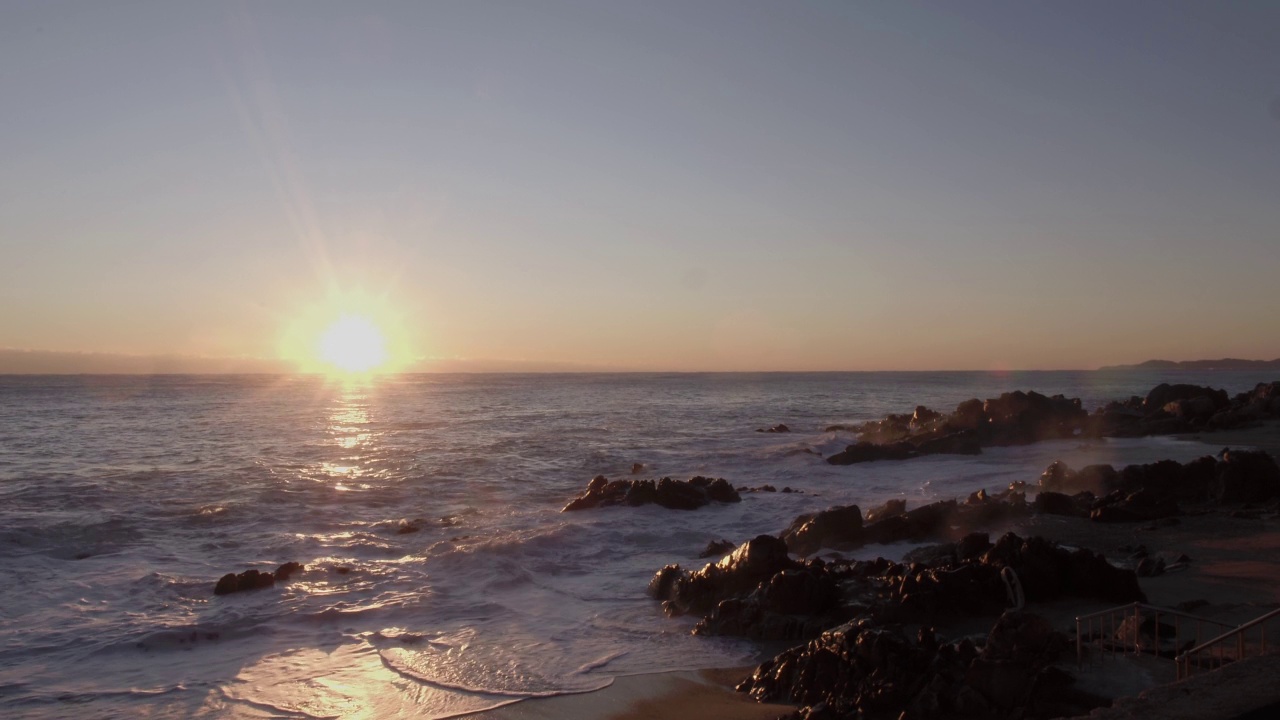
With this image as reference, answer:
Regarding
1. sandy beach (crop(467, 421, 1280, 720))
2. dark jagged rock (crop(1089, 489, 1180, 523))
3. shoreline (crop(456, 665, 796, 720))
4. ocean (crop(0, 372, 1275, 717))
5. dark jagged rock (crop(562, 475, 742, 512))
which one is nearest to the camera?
sandy beach (crop(467, 421, 1280, 720))

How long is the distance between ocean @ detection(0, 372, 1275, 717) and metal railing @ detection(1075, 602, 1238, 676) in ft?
12.0

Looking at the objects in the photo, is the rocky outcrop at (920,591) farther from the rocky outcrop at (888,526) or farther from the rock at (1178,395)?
the rock at (1178,395)

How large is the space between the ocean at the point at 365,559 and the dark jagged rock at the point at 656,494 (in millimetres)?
513

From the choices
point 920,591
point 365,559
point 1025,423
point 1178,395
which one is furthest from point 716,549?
point 1178,395

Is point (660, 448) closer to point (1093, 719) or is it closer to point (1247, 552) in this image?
point (1247, 552)

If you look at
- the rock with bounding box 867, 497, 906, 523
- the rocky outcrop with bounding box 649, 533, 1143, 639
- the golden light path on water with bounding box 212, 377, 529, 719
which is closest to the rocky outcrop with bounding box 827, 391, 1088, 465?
the rock with bounding box 867, 497, 906, 523

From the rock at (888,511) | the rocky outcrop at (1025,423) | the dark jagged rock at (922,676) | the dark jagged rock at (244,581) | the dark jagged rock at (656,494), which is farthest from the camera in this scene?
the rocky outcrop at (1025,423)

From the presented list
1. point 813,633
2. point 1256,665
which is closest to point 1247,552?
point 813,633

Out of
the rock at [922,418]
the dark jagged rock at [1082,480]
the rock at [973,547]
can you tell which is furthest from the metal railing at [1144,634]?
the rock at [922,418]

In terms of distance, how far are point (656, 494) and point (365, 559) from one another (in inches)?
309

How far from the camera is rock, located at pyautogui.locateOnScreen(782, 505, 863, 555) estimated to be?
51.9 feet

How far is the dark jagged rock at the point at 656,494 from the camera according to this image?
21.5m

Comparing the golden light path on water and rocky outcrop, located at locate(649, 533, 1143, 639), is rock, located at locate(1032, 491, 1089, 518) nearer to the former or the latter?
rocky outcrop, located at locate(649, 533, 1143, 639)

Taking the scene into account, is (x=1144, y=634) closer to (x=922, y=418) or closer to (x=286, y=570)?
(x=286, y=570)
